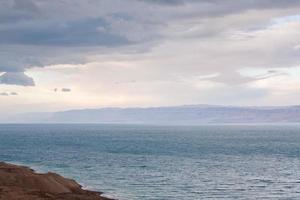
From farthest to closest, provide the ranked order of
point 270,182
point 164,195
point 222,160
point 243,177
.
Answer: point 222,160 → point 243,177 → point 270,182 → point 164,195

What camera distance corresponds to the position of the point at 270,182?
267 feet

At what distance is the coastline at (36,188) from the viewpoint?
52.1 metres

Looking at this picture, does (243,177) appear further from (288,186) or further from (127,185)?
(127,185)

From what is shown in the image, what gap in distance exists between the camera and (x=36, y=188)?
61.4 meters

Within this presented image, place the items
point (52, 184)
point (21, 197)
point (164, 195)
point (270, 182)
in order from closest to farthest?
point (21, 197)
point (52, 184)
point (164, 195)
point (270, 182)

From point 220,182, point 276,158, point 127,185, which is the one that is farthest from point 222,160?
point 127,185

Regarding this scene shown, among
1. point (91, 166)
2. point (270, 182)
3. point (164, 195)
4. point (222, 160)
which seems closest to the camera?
point (164, 195)

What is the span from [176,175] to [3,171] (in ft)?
107

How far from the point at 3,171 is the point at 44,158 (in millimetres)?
58358

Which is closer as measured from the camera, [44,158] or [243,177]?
[243,177]

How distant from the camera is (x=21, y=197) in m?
50.6

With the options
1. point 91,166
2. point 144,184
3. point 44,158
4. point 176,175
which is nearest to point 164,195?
point 144,184

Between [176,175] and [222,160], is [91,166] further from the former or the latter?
[222,160]

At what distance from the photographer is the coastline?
52.1m
